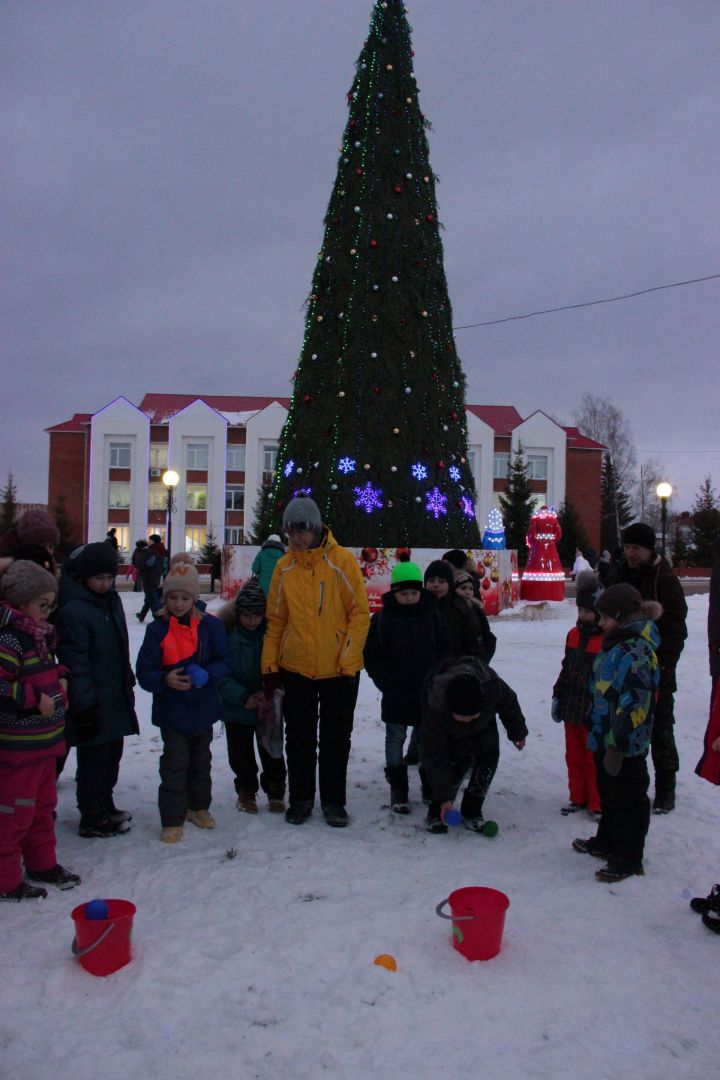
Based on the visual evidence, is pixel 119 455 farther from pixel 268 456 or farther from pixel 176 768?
pixel 176 768

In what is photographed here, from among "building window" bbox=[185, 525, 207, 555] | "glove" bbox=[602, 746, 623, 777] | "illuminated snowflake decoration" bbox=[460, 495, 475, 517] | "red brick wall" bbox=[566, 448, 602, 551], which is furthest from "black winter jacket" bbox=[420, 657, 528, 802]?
"red brick wall" bbox=[566, 448, 602, 551]

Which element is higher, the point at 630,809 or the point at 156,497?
the point at 156,497

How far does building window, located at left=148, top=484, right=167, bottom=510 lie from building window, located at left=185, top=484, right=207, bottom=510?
4.74 feet

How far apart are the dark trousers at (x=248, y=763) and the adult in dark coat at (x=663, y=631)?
8.19 ft

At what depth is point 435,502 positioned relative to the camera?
1397cm

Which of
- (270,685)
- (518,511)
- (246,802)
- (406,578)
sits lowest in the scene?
(246,802)

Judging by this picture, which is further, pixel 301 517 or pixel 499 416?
pixel 499 416

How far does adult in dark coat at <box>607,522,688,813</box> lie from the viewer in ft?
16.7

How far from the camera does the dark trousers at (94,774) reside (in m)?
4.57

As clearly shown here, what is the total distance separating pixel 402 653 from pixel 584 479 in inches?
1834

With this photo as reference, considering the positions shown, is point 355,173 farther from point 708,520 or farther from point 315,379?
point 708,520

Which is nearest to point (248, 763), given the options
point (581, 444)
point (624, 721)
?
point (624, 721)

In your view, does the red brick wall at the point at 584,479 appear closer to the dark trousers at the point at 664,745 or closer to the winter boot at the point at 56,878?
the dark trousers at the point at 664,745

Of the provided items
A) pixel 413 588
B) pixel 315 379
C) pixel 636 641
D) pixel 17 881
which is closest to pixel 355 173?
pixel 315 379
